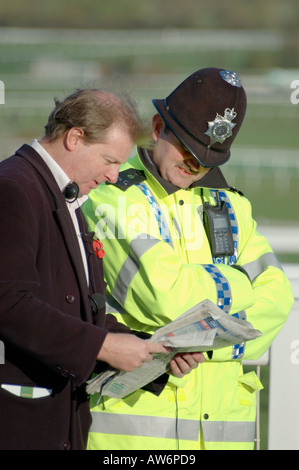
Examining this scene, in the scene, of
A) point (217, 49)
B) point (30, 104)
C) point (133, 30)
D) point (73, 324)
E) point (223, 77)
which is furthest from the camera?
point (133, 30)

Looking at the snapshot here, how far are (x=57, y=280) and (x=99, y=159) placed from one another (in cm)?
40

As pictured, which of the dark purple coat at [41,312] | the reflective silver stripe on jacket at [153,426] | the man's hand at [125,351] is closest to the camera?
the dark purple coat at [41,312]

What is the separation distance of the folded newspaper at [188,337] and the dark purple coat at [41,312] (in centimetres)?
12

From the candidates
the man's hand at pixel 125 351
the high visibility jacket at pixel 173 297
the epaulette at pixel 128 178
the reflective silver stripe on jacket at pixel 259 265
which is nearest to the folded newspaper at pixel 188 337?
the man's hand at pixel 125 351

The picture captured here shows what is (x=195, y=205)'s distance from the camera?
2.95 m

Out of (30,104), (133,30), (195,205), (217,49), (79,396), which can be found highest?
(133,30)

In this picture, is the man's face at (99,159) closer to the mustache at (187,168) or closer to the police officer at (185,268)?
the police officer at (185,268)

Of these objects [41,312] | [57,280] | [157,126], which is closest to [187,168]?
[157,126]

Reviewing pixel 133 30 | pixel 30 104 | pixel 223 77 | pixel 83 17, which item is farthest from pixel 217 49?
pixel 223 77

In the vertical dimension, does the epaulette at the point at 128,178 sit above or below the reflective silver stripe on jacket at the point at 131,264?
above

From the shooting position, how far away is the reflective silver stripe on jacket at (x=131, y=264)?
2.67 meters

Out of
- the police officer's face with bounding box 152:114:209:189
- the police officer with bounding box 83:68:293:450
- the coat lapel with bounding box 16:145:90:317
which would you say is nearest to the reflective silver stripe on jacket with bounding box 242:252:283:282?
the police officer with bounding box 83:68:293:450

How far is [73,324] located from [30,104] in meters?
32.6
